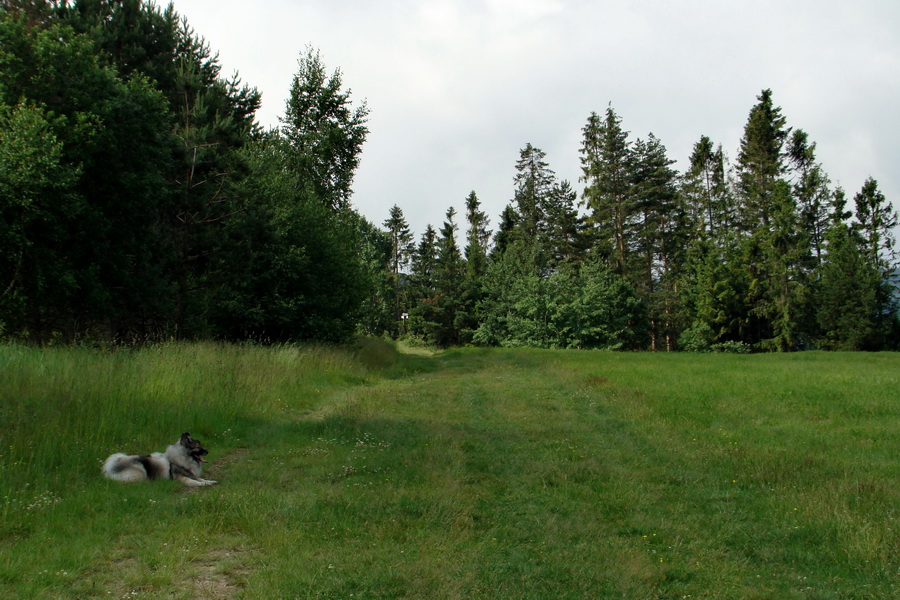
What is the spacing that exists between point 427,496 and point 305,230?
766 inches

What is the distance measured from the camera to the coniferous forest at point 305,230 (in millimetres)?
14891

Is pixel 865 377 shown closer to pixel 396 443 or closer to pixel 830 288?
pixel 396 443

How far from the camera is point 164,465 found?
6.70m

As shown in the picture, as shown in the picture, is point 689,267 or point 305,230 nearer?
point 305,230

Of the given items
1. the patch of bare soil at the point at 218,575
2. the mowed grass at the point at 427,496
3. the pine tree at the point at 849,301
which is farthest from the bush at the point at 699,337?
the patch of bare soil at the point at 218,575

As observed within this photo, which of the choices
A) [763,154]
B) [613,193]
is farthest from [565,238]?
[763,154]

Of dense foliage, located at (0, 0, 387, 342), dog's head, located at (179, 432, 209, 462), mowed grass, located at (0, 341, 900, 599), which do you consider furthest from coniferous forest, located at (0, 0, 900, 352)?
dog's head, located at (179, 432, 209, 462)

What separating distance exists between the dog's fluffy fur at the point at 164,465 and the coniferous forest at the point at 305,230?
385 inches

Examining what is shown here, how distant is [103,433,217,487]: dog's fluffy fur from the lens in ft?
20.9

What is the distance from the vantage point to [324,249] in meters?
24.6

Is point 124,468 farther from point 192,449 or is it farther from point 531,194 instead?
point 531,194

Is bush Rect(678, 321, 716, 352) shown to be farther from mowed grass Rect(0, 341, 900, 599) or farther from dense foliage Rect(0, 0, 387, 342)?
mowed grass Rect(0, 341, 900, 599)

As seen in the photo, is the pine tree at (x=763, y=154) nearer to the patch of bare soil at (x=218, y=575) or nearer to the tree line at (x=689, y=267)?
the tree line at (x=689, y=267)

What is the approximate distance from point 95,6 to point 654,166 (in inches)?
1970
